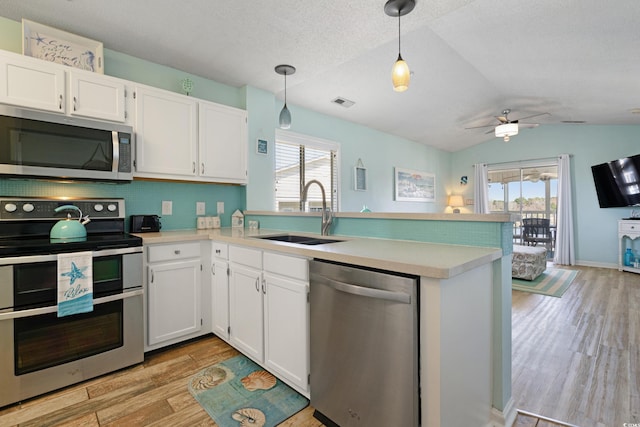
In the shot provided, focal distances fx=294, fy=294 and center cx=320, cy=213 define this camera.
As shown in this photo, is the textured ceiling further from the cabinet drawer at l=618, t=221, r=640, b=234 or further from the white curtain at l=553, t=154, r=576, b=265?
the cabinet drawer at l=618, t=221, r=640, b=234

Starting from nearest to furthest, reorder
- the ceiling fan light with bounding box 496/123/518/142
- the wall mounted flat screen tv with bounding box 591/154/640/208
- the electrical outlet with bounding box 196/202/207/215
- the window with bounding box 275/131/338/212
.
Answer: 1. the electrical outlet with bounding box 196/202/207/215
2. the window with bounding box 275/131/338/212
3. the ceiling fan light with bounding box 496/123/518/142
4. the wall mounted flat screen tv with bounding box 591/154/640/208

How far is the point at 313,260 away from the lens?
1.58 metres

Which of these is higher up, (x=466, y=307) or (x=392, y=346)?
(x=466, y=307)

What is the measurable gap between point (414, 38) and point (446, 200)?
571cm

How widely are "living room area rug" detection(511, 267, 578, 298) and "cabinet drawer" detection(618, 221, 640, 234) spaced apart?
1.03 m

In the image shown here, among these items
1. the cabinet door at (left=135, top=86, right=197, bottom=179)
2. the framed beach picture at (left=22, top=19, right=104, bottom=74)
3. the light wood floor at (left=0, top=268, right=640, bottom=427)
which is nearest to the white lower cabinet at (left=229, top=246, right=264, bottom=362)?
the light wood floor at (left=0, top=268, right=640, bottom=427)

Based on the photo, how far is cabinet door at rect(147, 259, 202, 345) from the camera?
2182mm

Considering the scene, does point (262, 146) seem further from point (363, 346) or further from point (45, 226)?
point (363, 346)

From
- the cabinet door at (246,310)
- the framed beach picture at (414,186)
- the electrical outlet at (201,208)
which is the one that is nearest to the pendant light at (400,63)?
the cabinet door at (246,310)

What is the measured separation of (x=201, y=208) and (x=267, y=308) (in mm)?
1602

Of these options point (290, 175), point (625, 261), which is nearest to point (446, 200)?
point (625, 261)

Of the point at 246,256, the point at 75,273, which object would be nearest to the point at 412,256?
the point at 246,256

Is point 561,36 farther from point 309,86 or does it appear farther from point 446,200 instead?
point 446,200

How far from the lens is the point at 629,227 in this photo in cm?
502
